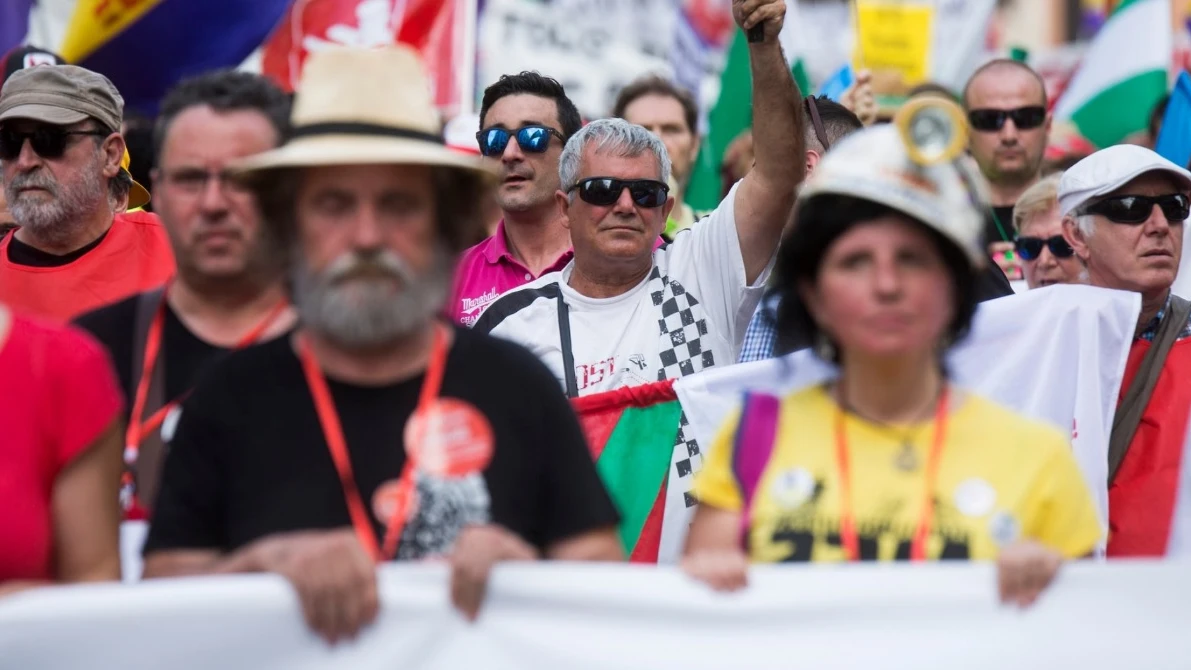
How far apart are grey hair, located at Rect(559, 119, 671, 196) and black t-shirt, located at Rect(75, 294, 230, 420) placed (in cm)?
194

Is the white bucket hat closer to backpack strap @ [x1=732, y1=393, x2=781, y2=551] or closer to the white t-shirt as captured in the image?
backpack strap @ [x1=732, y1=393, x2=781, y2=551]

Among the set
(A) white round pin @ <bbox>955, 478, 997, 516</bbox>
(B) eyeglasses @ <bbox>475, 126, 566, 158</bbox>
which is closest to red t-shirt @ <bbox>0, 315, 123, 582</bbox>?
(A) white round pin @ <bbox>955, 478, 997, 516</bbox>

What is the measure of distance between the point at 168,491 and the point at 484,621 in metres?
0.59

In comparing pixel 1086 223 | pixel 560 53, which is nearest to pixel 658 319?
pixel 1086 223

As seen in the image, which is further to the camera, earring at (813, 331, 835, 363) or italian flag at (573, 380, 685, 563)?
italian flag at (573, 380, 685, 563)

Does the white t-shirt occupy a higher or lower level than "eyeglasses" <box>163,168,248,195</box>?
lower

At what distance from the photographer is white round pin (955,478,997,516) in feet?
10.1

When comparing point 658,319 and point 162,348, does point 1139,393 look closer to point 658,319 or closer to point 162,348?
point 658,319

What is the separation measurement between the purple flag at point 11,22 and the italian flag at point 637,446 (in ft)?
12.6

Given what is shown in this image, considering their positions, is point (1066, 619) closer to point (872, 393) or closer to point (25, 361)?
point (872, 393)

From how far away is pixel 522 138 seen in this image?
6.38 m

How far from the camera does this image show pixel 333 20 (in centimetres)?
898

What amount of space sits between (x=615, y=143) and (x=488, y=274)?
3.19 ft

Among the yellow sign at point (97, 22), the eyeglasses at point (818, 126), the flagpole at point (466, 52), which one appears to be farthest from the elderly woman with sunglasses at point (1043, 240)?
the yellow sign at point (97, 22)
